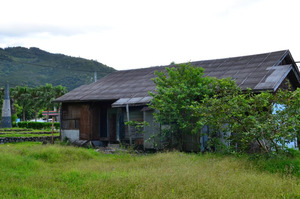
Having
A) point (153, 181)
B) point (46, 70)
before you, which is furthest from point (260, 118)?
point (46, 70)

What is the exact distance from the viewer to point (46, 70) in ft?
365

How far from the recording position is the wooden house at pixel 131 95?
13.9m

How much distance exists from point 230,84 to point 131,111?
5925 mm

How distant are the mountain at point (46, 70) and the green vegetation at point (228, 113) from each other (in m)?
70.4

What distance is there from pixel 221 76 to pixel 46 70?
342ft

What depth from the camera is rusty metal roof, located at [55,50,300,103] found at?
13.3 m

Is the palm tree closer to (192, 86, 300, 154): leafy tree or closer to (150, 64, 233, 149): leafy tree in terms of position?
(150, 64, 233, 149): leafy tree

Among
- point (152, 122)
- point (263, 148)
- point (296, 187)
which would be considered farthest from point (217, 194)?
point (152, 122)

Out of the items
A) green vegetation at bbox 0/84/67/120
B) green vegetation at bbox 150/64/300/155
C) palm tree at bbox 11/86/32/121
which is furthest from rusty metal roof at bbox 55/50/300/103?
palm tree at bbox 11/86/32/121

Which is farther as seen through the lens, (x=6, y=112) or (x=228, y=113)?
(x=6, y=112)

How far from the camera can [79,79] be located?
89.1 metres

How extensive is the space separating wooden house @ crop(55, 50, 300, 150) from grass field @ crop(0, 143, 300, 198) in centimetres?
450

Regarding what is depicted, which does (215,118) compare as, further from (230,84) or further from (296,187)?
(296,187)

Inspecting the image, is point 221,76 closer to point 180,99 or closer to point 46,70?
point 180,99
